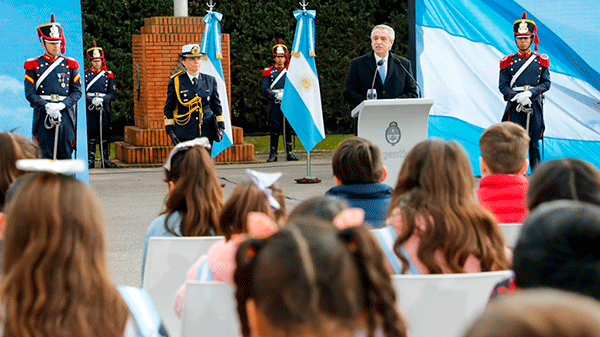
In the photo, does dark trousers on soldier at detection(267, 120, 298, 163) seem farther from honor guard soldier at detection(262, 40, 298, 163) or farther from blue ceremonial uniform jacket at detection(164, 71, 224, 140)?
blue ceremonial uniform jacket at detection(164, 71, 224, 140)

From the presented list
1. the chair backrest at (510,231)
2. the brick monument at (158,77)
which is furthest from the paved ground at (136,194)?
the chair backrest at (510,231)

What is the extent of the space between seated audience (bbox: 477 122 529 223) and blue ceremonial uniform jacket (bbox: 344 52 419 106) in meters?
3.48

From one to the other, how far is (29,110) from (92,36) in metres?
7.84

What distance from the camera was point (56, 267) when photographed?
1752 mm

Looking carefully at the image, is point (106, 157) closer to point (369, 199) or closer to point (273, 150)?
point (273, 150)

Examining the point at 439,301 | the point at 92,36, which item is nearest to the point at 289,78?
the point at 92,36

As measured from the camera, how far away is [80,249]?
176 centimetres

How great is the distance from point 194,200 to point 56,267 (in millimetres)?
1523

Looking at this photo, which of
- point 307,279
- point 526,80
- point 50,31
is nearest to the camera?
point 307,279

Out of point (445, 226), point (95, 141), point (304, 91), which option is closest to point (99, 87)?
point (95, 141)

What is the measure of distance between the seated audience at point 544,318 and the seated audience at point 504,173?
270cm

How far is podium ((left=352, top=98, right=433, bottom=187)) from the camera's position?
625cm

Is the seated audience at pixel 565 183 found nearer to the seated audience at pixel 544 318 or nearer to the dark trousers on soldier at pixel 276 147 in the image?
the seated audience at pixel 544 318

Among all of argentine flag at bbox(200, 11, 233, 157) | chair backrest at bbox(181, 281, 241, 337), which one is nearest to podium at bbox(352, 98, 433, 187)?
chair backrest at bbox(181, 281, 241, 337)
